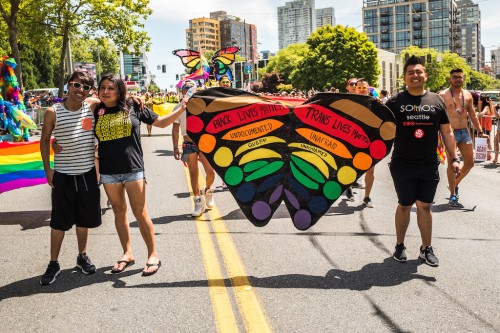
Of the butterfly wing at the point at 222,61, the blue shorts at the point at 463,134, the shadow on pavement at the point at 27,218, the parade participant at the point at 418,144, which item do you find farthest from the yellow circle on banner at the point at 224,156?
the butterfly wing at the point at 222,61

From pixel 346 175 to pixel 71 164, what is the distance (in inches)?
100.0

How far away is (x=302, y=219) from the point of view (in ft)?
15.9

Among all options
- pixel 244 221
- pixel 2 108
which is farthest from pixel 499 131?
pixel 2 108

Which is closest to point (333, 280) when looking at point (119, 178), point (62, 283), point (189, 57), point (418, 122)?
point (418, 122)

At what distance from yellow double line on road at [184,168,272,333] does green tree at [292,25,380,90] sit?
6120 cm

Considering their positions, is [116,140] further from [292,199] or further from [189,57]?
[189,57]

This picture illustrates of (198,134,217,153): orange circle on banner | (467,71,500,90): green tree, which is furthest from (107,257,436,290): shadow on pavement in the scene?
(467,71,500,90): green tree

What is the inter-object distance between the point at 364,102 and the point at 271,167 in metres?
1.06

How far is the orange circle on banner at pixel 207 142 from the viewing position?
482 centimetres

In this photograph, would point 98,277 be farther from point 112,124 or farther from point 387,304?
point 387,304

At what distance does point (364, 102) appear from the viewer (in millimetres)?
4695

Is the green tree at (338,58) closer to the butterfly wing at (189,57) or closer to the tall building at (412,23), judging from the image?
the butterfly wing at (189,57)

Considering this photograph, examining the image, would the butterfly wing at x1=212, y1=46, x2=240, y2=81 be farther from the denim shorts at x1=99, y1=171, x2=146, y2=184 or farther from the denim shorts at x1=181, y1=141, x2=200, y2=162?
the denim shorts at x1=99, y1=171, x2=146, y2=184

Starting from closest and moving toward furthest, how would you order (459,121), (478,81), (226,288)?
(226,288) → (459,121) → (478,81)
